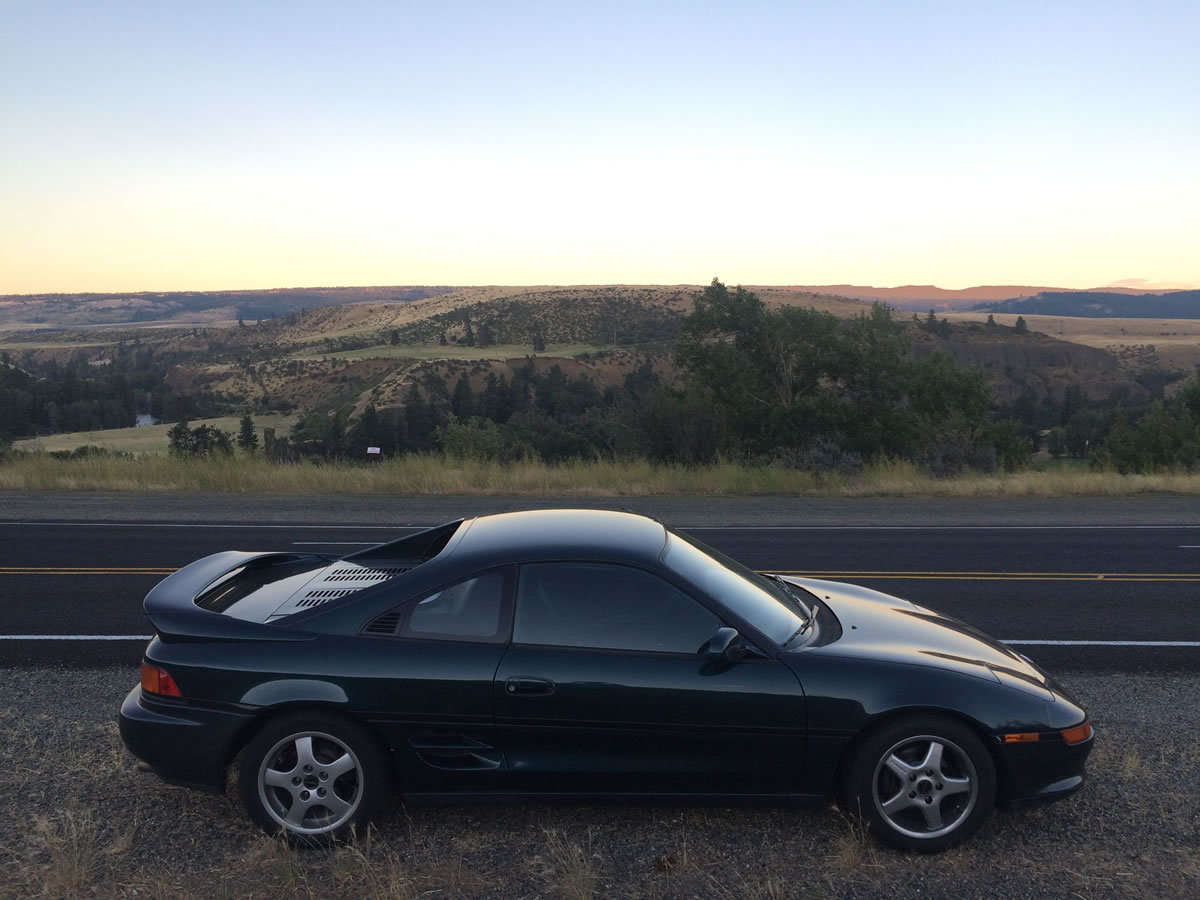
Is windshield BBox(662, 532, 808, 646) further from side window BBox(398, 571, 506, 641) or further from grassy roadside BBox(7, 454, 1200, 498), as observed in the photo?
grassy roadside BBox(7, 454, 1200, 498)

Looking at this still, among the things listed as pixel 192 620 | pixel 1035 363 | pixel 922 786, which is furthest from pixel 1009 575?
pixel 1035 363

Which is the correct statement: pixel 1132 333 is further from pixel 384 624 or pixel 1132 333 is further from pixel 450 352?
pixel 384 624

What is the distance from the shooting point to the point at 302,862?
3.97m

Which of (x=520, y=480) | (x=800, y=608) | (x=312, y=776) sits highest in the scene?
(x=800, y=608)

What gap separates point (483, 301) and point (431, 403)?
62.7 m

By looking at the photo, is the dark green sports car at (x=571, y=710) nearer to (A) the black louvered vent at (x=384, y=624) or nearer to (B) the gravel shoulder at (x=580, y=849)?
(A) the black louvered vent at (x=384, y=624)

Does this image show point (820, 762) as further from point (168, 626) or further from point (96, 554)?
point (96, 554)

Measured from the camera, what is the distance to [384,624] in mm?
4188

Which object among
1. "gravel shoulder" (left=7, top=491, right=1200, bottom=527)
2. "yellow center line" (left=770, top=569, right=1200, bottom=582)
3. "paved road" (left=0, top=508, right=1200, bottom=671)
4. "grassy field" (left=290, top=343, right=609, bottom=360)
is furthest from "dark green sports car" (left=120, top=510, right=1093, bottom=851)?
"grassy field" (left=290, top=343, right=609, bottom=360)

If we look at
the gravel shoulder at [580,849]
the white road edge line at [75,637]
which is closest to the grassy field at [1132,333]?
the gravel shoulder at [580,849]

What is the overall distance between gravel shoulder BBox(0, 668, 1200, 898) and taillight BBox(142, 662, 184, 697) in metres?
0.62

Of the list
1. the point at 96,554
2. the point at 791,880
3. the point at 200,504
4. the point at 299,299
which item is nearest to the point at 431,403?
the point at 200,504

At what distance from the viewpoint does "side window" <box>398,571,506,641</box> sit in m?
4.18

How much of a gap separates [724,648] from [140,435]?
5101 centimetres
